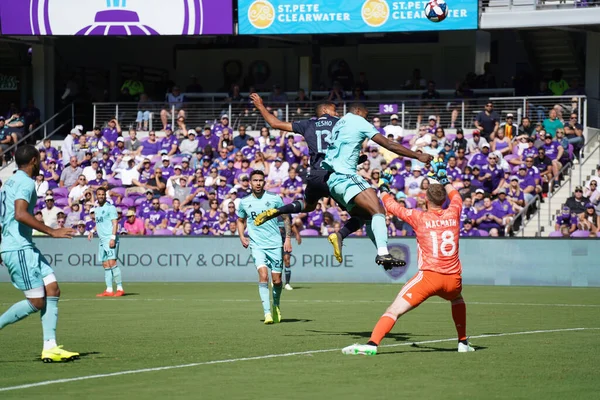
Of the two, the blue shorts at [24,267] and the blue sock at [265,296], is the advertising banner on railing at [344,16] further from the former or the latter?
the blue shorts at [24,267]

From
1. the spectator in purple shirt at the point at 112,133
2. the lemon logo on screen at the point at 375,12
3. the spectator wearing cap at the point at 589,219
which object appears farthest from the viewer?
the spectator in purple shirt at the point at 112,133

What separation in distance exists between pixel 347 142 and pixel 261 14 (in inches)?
801

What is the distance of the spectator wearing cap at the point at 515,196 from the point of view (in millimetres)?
26844

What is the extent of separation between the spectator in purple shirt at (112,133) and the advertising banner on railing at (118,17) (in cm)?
277

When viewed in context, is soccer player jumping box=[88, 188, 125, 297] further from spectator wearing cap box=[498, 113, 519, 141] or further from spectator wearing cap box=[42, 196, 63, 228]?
spectator wearing cap box=[498, 113, 519, 141]

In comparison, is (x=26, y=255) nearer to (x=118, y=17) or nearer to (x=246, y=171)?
(x=246, y=171)

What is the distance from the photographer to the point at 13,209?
10250 millimetres

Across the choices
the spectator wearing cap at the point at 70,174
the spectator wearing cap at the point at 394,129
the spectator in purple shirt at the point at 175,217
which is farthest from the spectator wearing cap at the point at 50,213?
the spectator wearing cap at the point at 394,129

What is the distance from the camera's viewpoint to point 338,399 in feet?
27.0

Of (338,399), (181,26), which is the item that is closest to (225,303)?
(338,399)

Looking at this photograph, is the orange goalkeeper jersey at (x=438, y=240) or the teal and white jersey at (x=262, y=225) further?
the teal and white jersey at (x=262, y=225)

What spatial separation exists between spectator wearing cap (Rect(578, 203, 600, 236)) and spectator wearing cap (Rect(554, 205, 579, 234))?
6.4 inches

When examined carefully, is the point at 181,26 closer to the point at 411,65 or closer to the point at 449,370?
the point at 411,65

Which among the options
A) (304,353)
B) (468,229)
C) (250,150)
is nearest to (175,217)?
(250,150)
